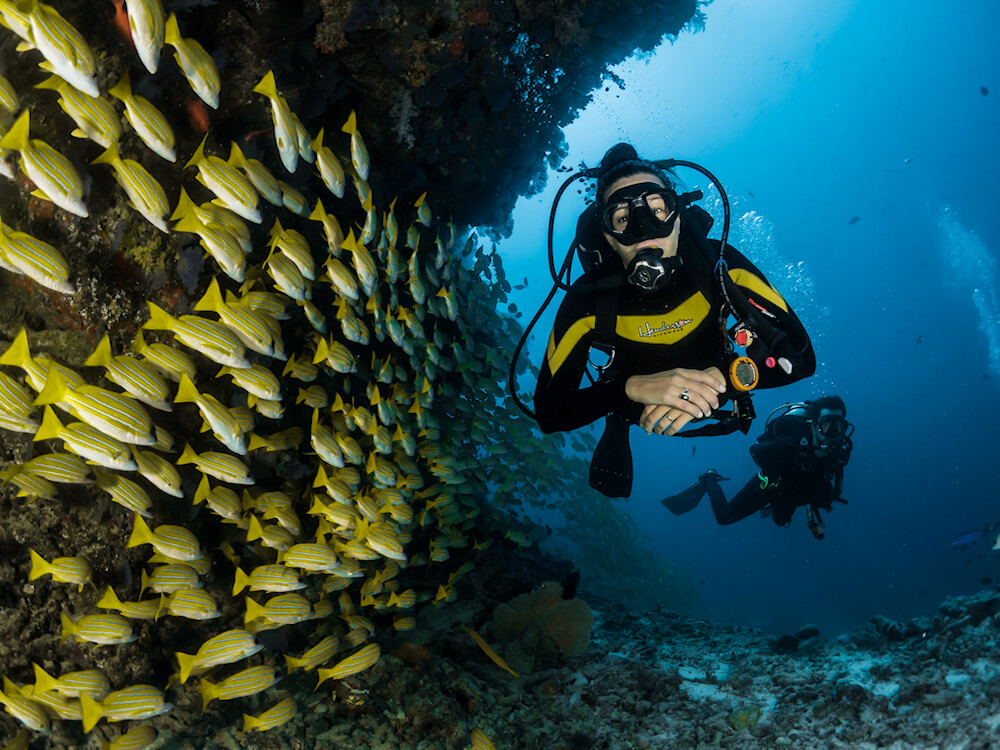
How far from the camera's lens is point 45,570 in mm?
3107

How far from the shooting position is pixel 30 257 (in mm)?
2533

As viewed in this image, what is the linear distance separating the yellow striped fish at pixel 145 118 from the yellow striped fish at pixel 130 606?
9.47 ft

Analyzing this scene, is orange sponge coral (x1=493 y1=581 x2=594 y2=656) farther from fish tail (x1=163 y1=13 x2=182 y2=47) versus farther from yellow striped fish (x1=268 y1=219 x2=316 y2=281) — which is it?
fish tail (x1=163 y1=13 x2=182 y2=47)

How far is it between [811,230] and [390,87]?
3590 inches

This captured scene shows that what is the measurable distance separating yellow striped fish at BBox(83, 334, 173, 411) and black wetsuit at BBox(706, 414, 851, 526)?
858 cm

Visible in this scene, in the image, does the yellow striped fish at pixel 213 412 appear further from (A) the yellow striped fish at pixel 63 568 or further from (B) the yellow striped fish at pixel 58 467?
(A) the yellow striped fish at pixel 63 568

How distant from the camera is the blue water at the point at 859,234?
2371 inches

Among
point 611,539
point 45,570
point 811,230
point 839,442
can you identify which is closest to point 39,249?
point 45,570

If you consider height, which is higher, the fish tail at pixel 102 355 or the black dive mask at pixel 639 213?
the black dive mask at pixel 639 213

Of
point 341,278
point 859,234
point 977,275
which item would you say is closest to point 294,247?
point 341,278

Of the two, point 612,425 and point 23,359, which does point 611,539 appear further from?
point 23,359

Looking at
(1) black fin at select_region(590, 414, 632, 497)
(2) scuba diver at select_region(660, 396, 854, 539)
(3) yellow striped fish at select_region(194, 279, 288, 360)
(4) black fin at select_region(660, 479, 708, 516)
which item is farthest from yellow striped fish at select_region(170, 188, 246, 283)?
(4) black fin at select_region(660, 479, 708, 516)

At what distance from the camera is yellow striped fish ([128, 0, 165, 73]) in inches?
92.9

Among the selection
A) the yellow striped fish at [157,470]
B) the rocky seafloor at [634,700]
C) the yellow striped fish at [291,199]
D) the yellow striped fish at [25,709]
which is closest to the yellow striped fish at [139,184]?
the yellow striped fish at [291,199]
